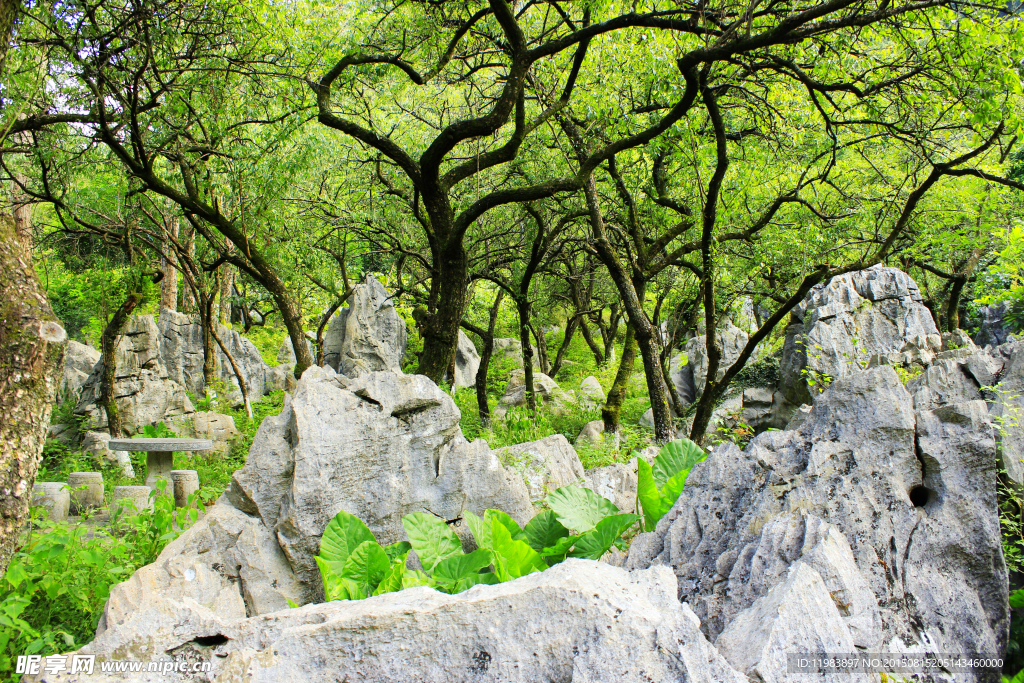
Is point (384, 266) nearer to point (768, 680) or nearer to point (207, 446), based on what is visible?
point (207, 446)

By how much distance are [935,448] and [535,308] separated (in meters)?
12.1

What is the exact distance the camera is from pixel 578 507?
356 centimetres

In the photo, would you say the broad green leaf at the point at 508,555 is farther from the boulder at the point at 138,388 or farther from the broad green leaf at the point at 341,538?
the boulder at the point at 138,388

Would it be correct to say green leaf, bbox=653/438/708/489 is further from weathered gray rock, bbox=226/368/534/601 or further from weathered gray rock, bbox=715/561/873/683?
weathered gray rock, bbox=715/561/873/683

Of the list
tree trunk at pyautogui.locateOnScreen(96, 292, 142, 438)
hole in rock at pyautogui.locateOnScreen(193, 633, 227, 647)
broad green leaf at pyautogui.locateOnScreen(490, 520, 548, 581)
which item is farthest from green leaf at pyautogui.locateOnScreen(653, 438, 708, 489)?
tree trunk at pyautogui.locateOnScreen(96, 292, 142, 438)

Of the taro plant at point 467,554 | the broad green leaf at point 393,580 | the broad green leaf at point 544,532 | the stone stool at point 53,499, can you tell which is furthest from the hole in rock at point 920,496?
the stone stool at point 53,499

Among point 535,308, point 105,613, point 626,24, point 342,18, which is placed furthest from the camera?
point 535,308

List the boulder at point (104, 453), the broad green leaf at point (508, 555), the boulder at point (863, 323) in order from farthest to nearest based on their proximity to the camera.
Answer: the boulder at point (863, 323)
the boulder at point (104, 453)
the broad green leaf at point (508, 555)

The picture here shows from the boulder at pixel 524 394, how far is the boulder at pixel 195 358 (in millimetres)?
6114

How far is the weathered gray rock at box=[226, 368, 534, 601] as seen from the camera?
12.1 feet

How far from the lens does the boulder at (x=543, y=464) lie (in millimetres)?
4980

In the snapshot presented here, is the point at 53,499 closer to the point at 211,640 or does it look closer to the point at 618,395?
the point at 211,640

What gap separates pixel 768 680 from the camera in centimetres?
198

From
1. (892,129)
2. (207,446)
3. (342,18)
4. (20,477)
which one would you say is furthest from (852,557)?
(342,18)
